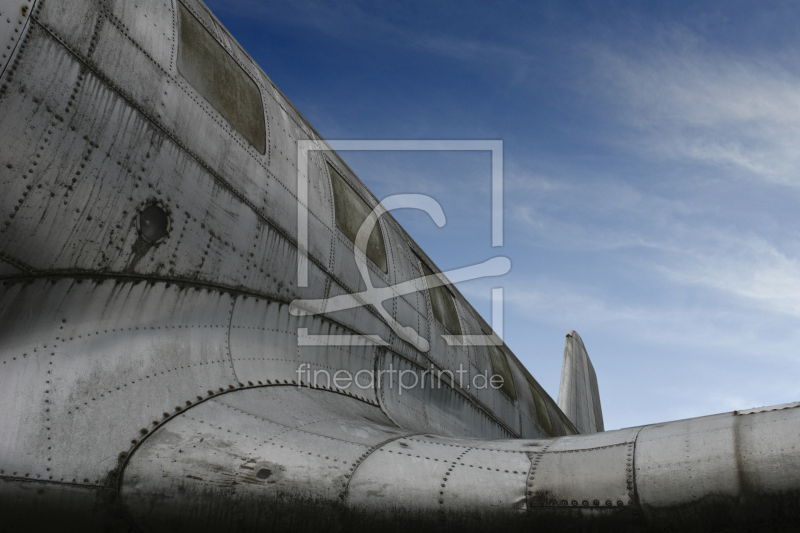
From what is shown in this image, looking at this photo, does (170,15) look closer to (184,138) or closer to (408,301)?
(184,138)

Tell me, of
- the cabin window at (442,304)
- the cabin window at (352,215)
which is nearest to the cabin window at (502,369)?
the cabin window at (442,304)

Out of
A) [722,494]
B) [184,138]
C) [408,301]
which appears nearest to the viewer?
[722,494]

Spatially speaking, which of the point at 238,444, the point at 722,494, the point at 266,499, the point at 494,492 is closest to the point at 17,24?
the point at 238,444

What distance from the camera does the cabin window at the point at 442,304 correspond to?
358 inches

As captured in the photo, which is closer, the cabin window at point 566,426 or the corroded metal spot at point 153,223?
the corroded metal spot at point 153,223

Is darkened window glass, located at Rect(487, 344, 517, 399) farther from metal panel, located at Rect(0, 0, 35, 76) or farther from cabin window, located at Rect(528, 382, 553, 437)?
metal panel, located at Rect(0, 0, 35, 76)

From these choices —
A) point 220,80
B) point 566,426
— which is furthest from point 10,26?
point 566,426

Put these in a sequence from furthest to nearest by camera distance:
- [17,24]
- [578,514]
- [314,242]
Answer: [314,242] → [17,24] → [578,514]

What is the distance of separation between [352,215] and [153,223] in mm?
3224

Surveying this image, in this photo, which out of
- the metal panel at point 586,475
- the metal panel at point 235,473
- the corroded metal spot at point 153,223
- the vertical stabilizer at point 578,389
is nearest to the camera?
the metal panel at point 586,475

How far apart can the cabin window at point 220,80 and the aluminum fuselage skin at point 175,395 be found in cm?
9

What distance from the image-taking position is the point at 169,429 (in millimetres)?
3980

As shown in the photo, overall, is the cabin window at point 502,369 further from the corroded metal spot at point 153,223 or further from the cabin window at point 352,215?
the corroded metal spot at point 153,223

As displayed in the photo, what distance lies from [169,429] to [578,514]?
2695 millimetres
